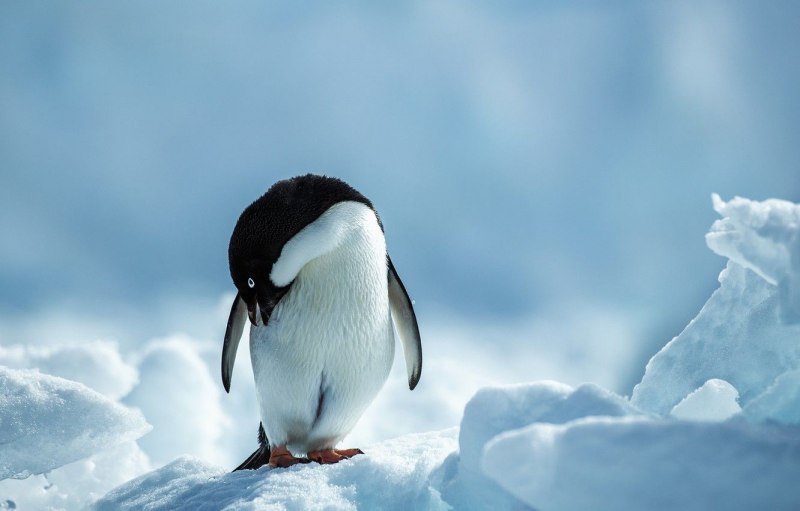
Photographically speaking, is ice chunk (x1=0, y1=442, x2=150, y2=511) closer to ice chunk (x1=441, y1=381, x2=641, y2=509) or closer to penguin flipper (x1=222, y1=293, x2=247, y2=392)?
penguin flipper (x1=222, y1=293, x2=247, y2=392)

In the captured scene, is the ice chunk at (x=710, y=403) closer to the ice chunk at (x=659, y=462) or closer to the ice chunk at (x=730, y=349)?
the ice chunk at (x=730, y=349)

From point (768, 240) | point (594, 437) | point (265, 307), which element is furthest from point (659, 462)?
point (265, 307)

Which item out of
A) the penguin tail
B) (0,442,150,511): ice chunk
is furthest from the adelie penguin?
(0,442,150,511): ice chunk

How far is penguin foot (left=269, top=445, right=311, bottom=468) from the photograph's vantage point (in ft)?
8.96

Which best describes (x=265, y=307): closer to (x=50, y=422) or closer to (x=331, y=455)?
(x=331, y=455)

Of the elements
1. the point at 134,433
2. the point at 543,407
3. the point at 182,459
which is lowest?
the point at 543,407

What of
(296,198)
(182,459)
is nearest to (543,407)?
(296,198)

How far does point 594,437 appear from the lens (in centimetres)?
137

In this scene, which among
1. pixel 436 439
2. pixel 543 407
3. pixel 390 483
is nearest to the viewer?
pixel 543 407

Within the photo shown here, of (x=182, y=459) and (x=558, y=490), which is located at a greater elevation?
(x=182, y=459)

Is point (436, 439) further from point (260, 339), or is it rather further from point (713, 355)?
point (713, 355)

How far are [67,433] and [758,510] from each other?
9.86ft

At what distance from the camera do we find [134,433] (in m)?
3.22

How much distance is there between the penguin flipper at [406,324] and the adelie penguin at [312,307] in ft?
1.18
